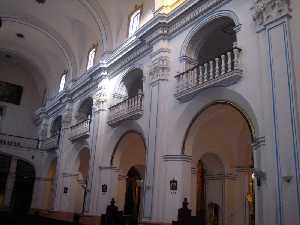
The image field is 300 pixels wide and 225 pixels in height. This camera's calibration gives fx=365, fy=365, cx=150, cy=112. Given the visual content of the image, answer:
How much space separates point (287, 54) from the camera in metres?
8.74

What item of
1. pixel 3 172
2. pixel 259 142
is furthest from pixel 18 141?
pixel 259 142

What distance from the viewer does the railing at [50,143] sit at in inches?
882

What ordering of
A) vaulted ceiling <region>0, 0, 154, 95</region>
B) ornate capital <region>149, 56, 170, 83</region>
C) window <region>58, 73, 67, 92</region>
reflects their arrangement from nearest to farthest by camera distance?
ornate capital <region>149, 56, 170, 83</region> → vaulted ceiling <region>0, 0, 154, 95</region> → window <region>58, 73, 67, 92</region>

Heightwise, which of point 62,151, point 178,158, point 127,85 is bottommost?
point 178,158

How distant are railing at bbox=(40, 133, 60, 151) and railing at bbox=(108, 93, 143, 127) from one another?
24.4 feet

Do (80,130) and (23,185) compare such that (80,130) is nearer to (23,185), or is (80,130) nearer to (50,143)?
(50,143)

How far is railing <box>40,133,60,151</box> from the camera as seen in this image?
22.4 meters

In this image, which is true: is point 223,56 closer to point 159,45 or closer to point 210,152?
point 159,45

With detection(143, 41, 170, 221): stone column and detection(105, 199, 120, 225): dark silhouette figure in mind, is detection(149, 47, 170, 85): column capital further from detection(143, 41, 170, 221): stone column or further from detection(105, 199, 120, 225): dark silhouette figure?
detection(105, 199, 120, 225): dark silhouette figure

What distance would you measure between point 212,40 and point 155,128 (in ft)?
14.0

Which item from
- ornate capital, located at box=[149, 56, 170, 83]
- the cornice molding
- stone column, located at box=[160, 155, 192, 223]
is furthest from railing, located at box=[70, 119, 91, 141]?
stone column, located at box=[160, 155, 192, 223]

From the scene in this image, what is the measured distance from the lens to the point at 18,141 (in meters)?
25.6

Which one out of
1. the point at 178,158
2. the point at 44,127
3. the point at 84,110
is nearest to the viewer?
the point at 178,158

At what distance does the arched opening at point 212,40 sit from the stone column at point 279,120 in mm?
1836
